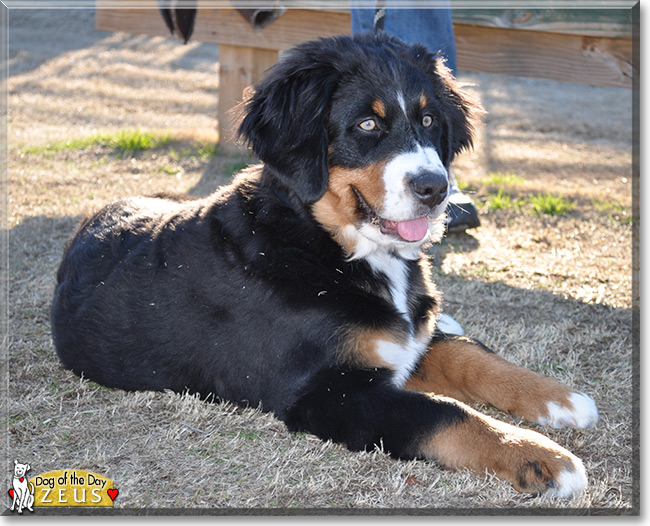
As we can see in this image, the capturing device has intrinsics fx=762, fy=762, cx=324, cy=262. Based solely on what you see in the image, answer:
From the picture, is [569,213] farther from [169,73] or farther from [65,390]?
[169,73]

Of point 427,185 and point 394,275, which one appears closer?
point 427,185

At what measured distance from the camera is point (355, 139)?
119 inches

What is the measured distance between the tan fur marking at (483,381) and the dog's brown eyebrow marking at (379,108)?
3.44ft

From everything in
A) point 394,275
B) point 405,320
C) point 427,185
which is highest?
point 427,185

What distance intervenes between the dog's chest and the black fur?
0.04m

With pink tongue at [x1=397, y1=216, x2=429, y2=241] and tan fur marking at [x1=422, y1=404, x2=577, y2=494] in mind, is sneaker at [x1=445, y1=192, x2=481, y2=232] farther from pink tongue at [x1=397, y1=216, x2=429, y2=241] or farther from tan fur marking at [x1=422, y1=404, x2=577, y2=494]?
tan fur marking at [x1=422, y1=404, x2=577, y2=494]

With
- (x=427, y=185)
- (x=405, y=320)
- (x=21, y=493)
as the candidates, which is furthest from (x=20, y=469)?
(x=427, y=185)

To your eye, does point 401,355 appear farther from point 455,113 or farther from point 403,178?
point 455,113

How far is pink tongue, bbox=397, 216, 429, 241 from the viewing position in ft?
10.1

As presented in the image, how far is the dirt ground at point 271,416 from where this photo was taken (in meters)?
2.60

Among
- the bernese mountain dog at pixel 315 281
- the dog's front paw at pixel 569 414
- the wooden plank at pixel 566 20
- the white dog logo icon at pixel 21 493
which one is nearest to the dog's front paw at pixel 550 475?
the bernese mountain dog at pixel 315 281

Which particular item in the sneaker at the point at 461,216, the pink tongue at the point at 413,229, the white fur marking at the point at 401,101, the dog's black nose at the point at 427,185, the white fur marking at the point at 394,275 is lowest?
the sneaker at the point at 461,216

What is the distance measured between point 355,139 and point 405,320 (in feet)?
2.47

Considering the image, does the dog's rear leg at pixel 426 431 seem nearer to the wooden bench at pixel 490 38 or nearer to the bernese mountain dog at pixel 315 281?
the bernese mountain dog at pixel 315 281
